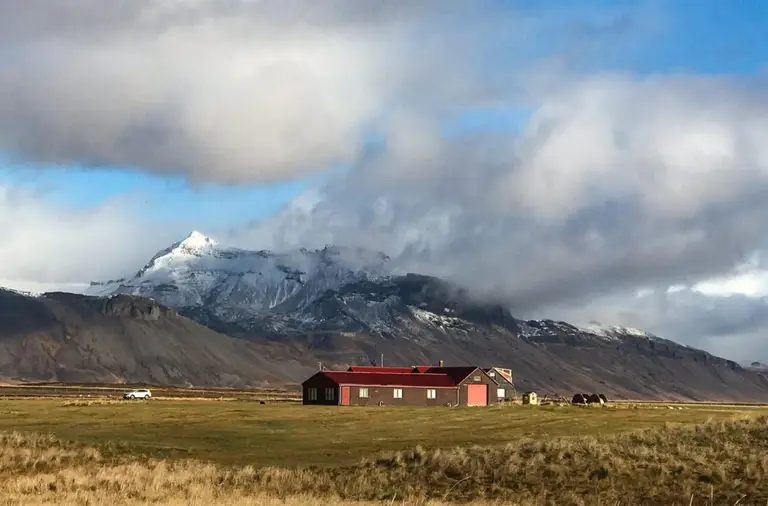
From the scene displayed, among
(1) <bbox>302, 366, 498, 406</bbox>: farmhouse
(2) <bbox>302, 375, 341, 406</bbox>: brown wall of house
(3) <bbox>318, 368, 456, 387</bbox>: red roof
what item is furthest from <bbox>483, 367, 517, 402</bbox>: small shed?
(2) <bbox>302, 375, 341, 406</bbox>: brown wall of house

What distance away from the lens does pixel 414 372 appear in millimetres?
143625

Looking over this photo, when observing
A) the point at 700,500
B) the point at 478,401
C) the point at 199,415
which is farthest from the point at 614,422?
the point at 478,401

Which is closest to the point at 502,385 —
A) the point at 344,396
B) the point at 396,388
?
the point at 396,388

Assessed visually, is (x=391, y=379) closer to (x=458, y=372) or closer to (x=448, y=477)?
(x=458, y=372)

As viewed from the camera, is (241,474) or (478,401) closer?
(241,474)

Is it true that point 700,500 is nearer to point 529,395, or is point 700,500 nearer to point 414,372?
point 529,395

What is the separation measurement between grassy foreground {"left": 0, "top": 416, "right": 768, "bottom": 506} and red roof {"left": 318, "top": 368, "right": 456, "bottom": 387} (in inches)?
3174

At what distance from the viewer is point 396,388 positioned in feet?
432

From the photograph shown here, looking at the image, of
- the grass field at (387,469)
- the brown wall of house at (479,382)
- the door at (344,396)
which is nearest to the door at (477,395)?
the brown wall of house at (479,382)

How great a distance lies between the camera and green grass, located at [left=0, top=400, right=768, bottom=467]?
57.2 meters

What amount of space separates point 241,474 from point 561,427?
3857 cm

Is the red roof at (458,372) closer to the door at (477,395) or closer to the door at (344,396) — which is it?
the door at (477,395)

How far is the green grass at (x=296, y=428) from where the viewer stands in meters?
57.2

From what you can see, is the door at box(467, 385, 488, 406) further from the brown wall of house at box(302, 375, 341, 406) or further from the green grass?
the green grass
